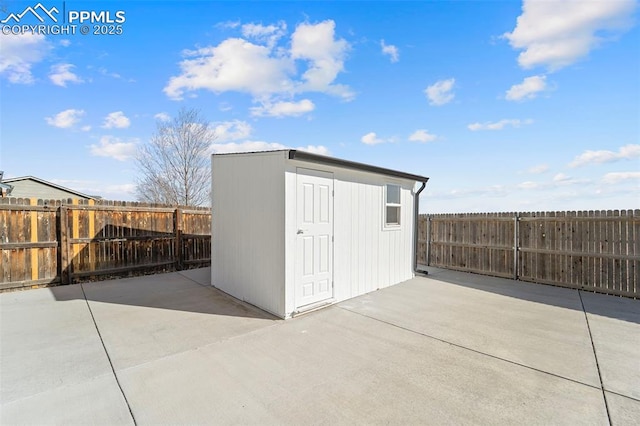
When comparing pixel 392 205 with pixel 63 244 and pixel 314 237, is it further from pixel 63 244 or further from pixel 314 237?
pixel 63 244

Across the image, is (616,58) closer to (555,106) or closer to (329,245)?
(555,106)

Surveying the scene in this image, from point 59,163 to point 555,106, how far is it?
1489 centimetres

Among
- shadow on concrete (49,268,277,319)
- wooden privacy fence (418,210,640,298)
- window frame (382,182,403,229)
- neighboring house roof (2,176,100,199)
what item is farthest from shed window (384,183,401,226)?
neighboring house roof (2,176,100,199)

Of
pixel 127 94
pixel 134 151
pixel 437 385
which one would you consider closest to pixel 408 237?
pixel 437 385

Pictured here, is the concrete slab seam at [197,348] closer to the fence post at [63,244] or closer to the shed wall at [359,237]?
the shed wall at [359,237]

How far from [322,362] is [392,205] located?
421 centimetres

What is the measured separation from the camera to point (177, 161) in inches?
628

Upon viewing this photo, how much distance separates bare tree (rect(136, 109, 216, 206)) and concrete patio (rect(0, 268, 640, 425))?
37.8 feet

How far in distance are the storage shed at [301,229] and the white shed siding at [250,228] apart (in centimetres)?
2

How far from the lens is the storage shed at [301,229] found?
4.45 metres

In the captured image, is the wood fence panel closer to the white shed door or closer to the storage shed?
the storage shed

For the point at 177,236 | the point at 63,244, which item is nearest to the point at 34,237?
the point at 63,244

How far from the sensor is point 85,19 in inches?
228

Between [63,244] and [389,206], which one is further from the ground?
[389,206]
